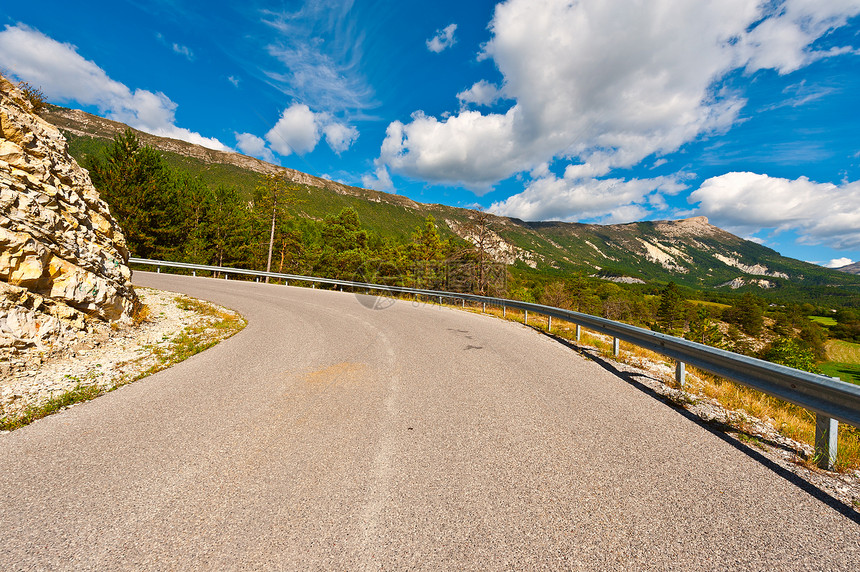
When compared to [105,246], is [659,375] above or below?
below

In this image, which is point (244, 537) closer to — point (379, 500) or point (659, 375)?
point (379, 500)

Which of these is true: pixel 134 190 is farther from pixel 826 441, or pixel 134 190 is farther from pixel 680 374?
pixel 826 441

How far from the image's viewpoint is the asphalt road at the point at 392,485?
7.15 ft

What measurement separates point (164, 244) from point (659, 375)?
134ft

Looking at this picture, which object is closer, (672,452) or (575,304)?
(672,452)

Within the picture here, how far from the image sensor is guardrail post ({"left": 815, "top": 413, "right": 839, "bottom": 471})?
3352mm

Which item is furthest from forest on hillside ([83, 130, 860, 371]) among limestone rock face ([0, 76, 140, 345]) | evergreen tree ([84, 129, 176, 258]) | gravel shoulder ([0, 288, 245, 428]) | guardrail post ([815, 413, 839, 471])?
guardrail post ([815, 413, 839, 471])

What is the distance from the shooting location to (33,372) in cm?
509

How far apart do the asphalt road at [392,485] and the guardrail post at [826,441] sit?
24.0 inches

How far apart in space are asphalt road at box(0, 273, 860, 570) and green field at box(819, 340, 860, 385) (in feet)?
316

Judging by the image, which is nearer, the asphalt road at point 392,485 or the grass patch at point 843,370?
the asphalt road at point 392,485

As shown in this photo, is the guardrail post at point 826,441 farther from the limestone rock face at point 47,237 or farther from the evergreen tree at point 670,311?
the evergreen tree at point 670,311

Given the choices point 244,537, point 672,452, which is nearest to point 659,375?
point 672,452

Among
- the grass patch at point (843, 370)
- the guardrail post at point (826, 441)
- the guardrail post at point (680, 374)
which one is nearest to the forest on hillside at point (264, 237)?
the guardrail post at point (680, 374)
